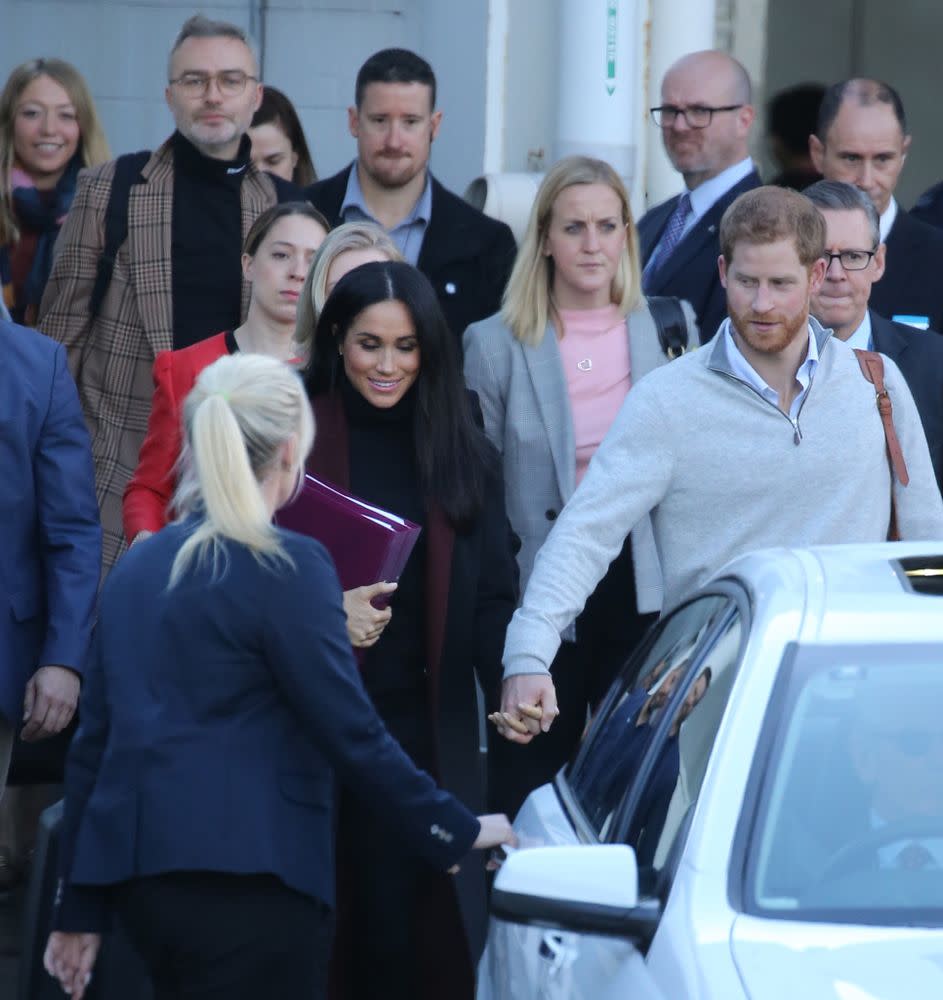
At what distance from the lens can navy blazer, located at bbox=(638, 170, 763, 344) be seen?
249 inches

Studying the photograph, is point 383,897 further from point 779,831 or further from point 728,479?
point 779,831

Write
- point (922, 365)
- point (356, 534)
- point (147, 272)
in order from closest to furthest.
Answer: point (356, 534)
point (922, 365)
point (147, 272)

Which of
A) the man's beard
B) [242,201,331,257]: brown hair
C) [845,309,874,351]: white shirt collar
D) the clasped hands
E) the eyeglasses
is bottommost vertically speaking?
the clasped hands

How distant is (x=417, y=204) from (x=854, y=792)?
154 inches

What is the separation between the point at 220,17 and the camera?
1016 centimetres

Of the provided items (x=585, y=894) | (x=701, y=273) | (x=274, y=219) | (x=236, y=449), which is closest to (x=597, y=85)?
(x=701, y=273)

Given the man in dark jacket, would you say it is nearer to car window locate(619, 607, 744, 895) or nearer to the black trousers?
the black trousers

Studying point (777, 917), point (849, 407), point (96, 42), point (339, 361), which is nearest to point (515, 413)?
point (339, 361)

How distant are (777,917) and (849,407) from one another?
194cm

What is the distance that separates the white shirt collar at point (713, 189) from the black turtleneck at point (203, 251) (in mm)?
1441

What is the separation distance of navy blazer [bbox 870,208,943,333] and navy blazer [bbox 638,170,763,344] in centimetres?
49

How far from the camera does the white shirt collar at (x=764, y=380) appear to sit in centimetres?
474

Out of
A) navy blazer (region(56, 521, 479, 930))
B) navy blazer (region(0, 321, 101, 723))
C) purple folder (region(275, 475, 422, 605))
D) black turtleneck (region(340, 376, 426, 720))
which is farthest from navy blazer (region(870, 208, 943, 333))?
navy blazer (region(56, 521, 479, 930))

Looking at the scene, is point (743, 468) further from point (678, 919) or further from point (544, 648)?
point (678, 919)
